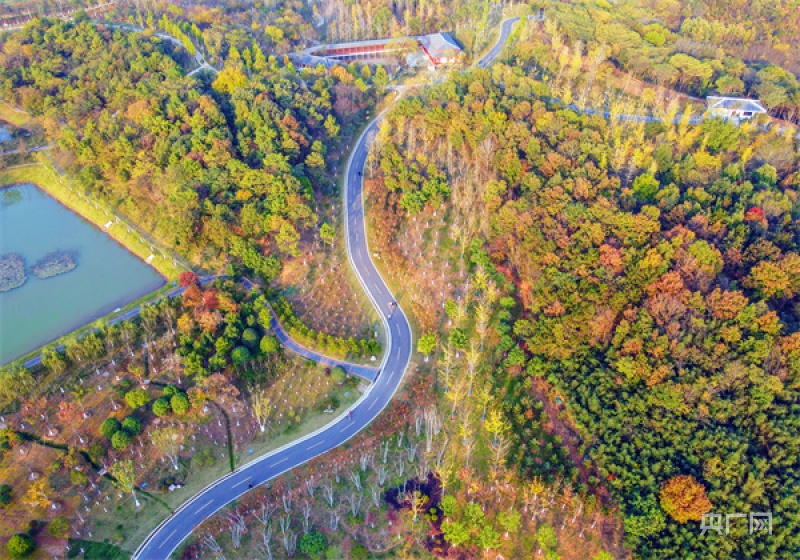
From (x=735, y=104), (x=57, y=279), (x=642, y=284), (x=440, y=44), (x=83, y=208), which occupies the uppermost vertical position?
(x=440, y=44)

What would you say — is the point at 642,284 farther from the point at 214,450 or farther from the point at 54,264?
the point at 54,264

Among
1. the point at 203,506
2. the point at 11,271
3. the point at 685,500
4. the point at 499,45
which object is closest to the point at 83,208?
the point at 11,271

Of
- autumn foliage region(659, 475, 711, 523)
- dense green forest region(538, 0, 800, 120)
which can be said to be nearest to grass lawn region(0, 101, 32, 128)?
dense green forest region(538, 0, 800, 120)

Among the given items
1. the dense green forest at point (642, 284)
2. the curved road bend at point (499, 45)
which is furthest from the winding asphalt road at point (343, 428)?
the curved road bend at point (499, 45)

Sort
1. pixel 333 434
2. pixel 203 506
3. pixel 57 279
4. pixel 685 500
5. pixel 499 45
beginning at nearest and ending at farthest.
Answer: pixel 685 500, pixel 203 506, pixel 333 434, pixel 57 279, pixel 499 45

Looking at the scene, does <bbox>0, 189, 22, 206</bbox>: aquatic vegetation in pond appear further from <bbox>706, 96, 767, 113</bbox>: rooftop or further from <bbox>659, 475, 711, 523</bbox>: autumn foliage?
<bbox>706, 96, 767, 113</bbox>: rooftop

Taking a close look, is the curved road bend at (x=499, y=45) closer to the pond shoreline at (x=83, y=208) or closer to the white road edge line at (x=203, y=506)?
the pond shoreline at (x=83, y=208)
